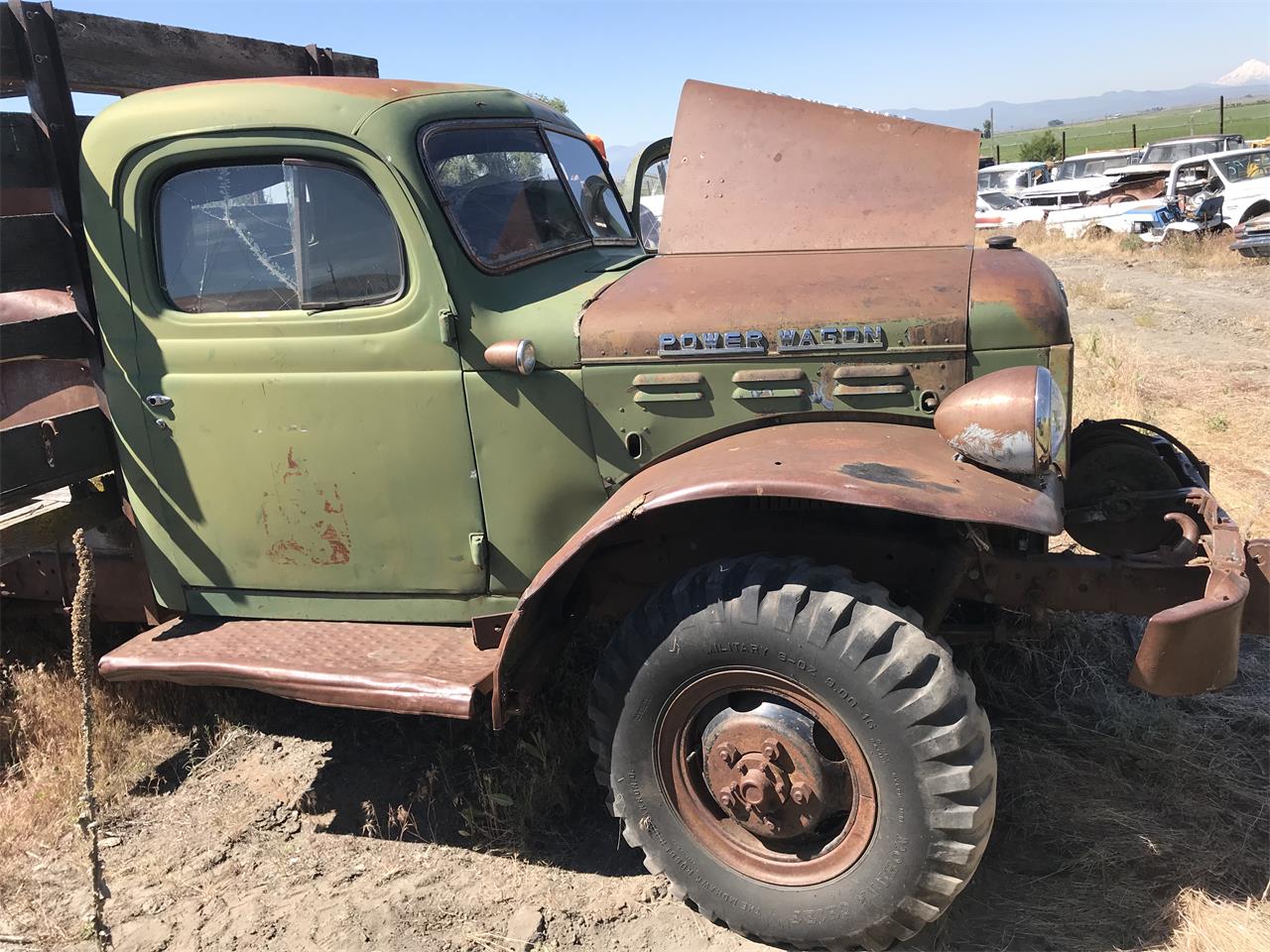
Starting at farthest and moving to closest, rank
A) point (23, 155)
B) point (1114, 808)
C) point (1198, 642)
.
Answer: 1. point (23, 155)
2. point (1114, 808)
3. point (1198, 642)

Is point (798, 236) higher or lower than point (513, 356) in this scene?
higher

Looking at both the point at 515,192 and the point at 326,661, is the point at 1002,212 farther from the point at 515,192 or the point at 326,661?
the point at 326,661

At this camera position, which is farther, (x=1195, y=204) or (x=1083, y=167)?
(x=1083, y=167)

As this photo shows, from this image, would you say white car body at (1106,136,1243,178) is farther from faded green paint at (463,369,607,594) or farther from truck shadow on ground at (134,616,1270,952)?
faded green paint at (463,369,607,594)

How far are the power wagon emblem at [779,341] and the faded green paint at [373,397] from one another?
0.04m

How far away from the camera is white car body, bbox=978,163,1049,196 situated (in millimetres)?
22891

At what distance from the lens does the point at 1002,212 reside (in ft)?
66.8

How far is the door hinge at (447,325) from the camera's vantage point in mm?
2748

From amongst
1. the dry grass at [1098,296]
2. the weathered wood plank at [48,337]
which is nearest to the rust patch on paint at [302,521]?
the weathered wood plank at [48,337]

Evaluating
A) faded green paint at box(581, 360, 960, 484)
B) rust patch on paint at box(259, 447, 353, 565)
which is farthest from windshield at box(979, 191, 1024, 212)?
rust patch on paint at box(259, 447, 353, 565)

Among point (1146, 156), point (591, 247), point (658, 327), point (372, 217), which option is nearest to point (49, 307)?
point (372, 217)

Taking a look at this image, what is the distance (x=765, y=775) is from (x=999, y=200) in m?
21.4

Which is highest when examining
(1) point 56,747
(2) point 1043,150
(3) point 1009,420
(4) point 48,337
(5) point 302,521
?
(2) point 1043,150

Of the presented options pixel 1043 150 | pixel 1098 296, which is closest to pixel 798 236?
pixel 1098 296
